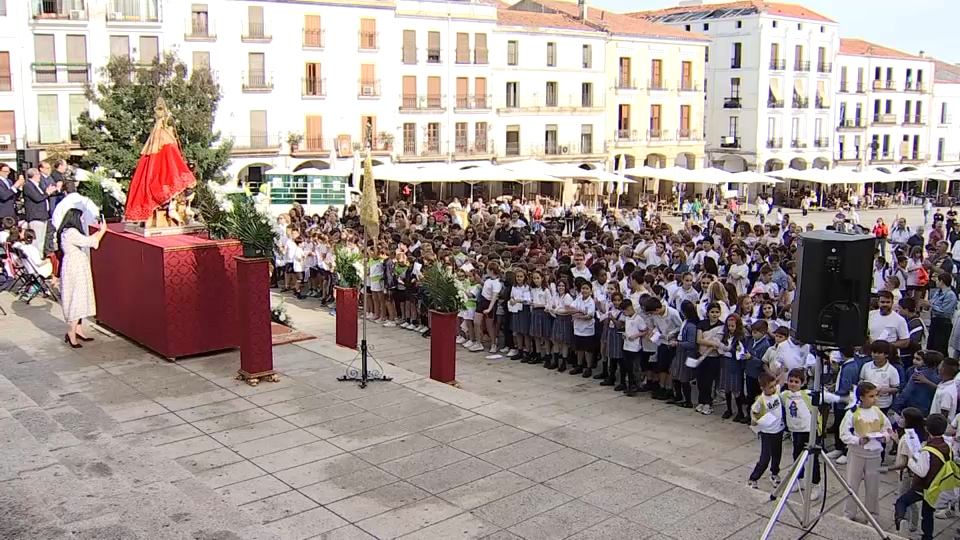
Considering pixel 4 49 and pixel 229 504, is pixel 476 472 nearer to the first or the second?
pixel 229 504

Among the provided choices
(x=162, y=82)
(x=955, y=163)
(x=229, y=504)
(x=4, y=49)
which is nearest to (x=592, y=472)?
(x=229, y=504)

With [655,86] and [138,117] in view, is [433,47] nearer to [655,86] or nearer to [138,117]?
[655,86]

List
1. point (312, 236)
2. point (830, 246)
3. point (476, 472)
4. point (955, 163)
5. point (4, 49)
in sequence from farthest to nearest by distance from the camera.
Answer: point (955, 163) < point (4, 49) < point (312, 236) < point (476, 472) < point (830, 246)

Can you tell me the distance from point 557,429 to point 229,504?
3556 mm

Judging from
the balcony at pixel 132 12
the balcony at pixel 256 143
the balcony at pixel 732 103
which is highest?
the balcony at pixel 132 12

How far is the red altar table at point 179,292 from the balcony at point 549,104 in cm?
3975

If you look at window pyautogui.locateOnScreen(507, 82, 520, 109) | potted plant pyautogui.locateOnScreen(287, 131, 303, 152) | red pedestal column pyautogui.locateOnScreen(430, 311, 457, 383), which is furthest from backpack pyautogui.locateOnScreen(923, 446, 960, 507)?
window pyautogui.locateOnScreen(507, 82, 520, 109)

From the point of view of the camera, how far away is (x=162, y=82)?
37188 mm

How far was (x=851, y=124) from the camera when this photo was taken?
64.4 meters

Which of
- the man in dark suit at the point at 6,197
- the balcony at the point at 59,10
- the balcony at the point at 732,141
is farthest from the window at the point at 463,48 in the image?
the man in dark suit at the point at 6,197

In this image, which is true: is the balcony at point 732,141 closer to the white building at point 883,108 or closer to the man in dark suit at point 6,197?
the white building at point 883,108

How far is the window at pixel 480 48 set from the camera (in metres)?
49.2

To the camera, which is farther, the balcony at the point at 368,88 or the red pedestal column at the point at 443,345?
the balcony at the point at 368,88

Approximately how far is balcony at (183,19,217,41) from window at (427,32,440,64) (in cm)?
1110
